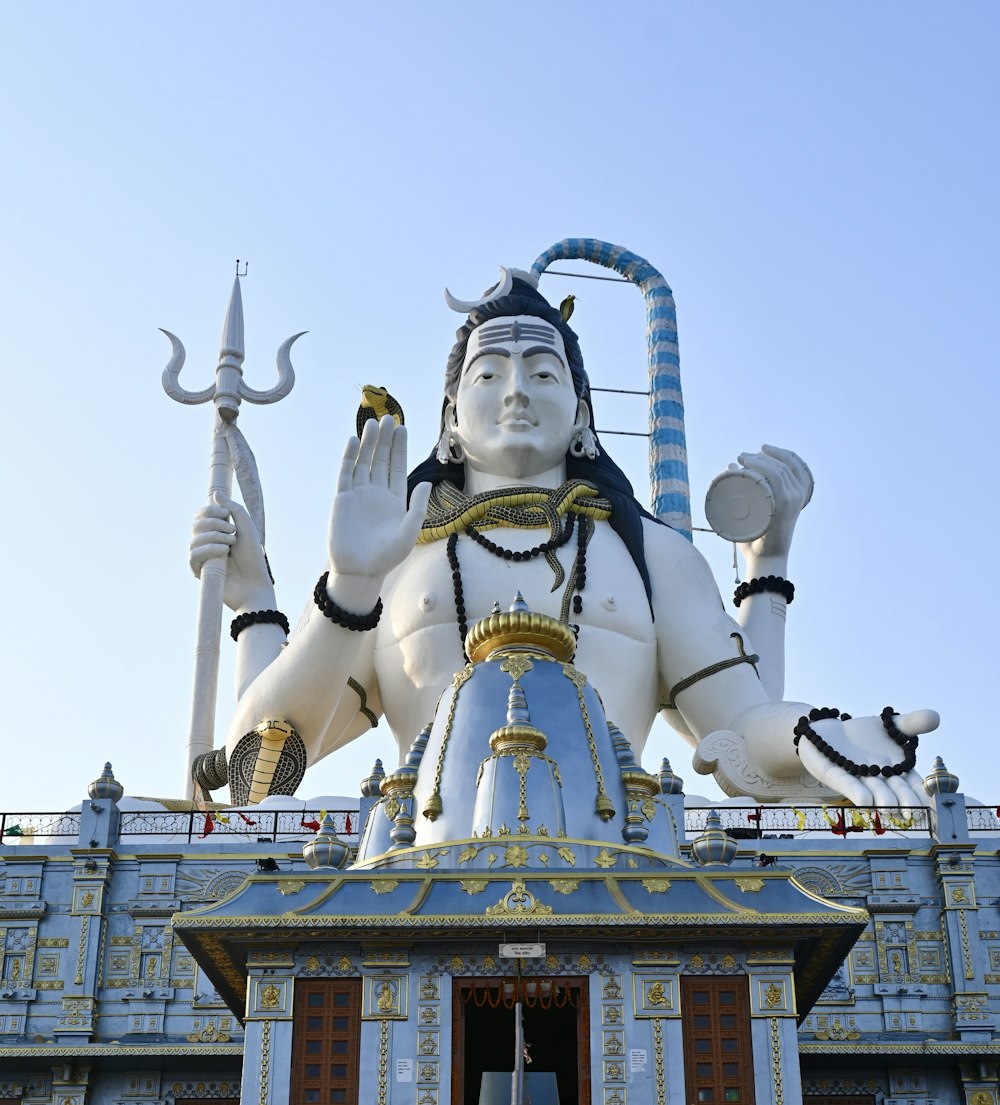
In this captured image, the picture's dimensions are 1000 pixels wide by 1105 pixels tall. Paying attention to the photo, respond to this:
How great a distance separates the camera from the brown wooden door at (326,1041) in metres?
12.9

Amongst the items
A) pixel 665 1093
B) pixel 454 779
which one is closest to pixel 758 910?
pixel 665 1093

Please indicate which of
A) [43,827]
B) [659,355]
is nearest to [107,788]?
[43,827]

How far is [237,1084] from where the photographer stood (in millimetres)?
17453

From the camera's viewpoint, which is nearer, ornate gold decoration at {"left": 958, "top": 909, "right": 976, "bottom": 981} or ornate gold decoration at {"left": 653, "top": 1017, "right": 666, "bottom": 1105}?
ornate gold decoration at {"left": 653, "top": 1017, "right": 666, "bottom": 1105}

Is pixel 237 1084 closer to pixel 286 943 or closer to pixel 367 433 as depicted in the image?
A: pixel 286 943

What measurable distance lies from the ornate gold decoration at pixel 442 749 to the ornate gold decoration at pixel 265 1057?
245 cm

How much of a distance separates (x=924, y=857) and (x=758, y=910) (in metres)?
5.87

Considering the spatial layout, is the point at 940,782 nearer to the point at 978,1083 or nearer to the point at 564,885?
the point at 978,1083

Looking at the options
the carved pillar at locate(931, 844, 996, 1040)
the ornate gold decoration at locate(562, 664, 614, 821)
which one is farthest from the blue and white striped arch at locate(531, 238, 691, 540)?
the ornate gold decoration at locate(562, 664, 614, 821)

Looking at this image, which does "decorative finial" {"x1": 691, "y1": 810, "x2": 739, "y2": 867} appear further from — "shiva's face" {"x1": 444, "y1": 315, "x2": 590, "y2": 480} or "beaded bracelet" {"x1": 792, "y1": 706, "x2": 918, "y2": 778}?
"shiva's face" {"x1": 444, "y1": 315, "x2": 590, "y2": 480}

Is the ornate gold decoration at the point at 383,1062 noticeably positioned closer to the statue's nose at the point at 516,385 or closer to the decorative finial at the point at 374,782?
the decorative finial at the point at 374,782

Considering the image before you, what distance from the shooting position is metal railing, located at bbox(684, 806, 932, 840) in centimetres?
1883

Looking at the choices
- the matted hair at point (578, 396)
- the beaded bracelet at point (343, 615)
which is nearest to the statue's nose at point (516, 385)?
the matted hair at point (578, 396)

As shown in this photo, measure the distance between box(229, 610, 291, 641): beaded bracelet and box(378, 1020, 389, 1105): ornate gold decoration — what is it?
421 inches
